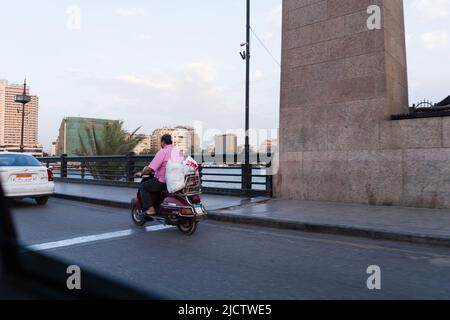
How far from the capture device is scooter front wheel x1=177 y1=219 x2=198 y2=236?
7.16m

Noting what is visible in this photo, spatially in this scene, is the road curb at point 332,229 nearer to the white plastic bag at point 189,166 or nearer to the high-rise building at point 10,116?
the white plastic bag at point 189,166

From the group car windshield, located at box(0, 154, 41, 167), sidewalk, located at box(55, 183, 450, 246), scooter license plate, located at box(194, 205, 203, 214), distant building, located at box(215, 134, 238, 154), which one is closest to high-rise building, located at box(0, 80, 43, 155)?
distant building, located at box(215, 134, 238, 154)

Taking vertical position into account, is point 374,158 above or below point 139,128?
below

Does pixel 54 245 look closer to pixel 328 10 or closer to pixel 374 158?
pixel 374 158

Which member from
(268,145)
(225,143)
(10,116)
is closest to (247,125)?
(268,145)

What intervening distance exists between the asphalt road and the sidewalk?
278mm

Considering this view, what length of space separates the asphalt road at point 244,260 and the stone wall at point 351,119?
11.8 ft

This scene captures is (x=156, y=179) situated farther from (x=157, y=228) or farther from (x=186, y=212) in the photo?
(x=186, y=212)

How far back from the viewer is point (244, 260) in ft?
17.3

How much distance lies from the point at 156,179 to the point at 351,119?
561cm

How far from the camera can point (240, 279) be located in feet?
14.4

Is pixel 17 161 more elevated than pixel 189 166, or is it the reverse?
pixel 17 161
